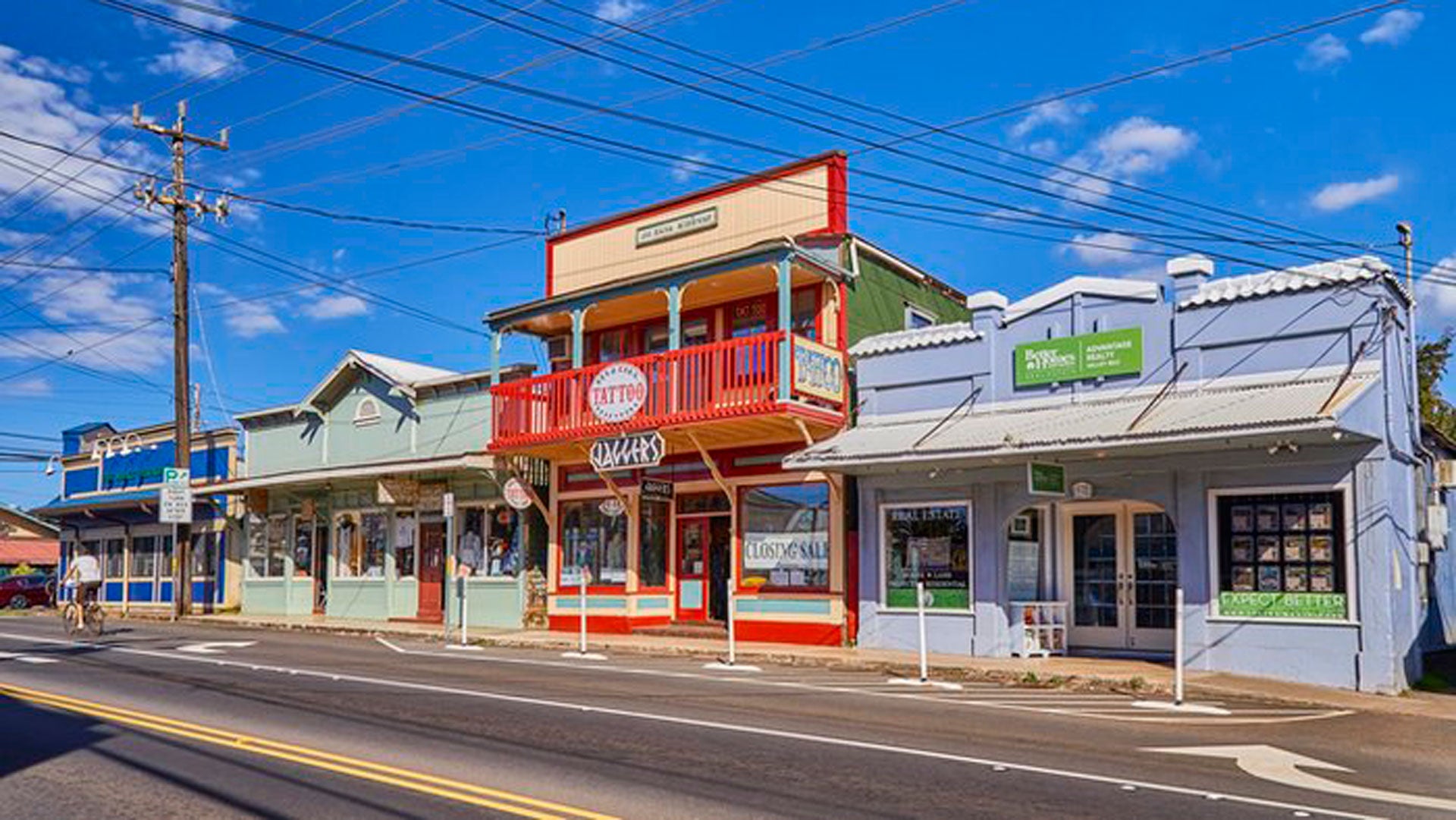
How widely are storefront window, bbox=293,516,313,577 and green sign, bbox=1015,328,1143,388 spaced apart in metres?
19.9

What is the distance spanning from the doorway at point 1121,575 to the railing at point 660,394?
460 centimetres

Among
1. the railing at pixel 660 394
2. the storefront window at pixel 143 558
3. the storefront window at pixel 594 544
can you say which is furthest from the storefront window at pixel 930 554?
the storefront window at pixel 143 558

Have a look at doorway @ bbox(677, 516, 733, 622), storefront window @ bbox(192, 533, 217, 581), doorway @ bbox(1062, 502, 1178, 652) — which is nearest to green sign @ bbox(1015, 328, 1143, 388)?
doorway @ bbox(1062, 502, 1178, 652)

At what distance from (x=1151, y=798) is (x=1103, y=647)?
1079 centimetres

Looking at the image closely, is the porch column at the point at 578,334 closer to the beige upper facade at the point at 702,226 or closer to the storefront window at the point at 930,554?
the beige upper facade at the point at 702,226

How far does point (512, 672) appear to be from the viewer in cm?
1603

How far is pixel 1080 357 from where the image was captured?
1778cm

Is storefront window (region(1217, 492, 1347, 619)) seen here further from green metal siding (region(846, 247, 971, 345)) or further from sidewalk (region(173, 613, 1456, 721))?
green metal siding (region(846, 247, 971, 345))

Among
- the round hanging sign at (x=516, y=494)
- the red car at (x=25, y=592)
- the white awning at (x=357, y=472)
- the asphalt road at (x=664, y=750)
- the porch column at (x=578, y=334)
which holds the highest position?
the porch column at (x=578, y=334)

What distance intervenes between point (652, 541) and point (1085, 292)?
9512 mm

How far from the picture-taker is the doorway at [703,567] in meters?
22.4

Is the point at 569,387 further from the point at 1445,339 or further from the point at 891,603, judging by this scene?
the point at 1445,339

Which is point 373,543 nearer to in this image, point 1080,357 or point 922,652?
point 922,652

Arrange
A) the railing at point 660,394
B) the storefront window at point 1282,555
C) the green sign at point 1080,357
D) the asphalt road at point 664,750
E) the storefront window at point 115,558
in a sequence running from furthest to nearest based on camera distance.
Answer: the storefront window at point 115,558 → the railing at point 660,394 → the green sign at point 1080,357 → the storefront window at point 1282,555 → the asphalt road at point 664,750
